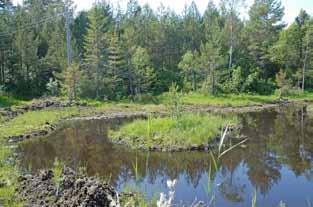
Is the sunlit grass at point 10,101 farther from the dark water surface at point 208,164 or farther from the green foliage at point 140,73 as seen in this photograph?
the dark water surface at point 208,164

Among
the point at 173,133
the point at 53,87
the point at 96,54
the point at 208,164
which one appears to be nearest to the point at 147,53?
the point at 96,54

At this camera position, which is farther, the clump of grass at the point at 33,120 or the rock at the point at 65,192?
the clump of grass at the point at 33,120

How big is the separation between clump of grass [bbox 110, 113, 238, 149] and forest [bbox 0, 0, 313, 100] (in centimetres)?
1755

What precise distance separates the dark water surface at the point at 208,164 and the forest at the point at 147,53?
55.4ft

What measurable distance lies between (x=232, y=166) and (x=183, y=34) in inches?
1517

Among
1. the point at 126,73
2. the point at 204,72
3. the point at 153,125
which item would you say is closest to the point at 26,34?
the point at 126,73

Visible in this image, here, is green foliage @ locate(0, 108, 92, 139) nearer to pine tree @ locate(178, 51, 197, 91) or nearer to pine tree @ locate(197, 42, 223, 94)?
pine tree @ locate(197, 42, 223, 94)

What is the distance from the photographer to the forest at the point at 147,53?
143 ft

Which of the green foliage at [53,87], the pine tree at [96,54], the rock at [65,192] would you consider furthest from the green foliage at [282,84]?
the rock at [65,192]

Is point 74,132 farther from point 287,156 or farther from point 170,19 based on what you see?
point 170,19

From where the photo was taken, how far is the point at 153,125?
23031 millimetres

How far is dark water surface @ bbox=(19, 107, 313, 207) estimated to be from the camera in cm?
1359

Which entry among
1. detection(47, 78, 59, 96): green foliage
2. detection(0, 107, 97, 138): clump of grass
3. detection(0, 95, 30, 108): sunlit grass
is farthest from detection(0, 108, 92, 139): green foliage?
detection(47, 78, 59, 96): green foliage

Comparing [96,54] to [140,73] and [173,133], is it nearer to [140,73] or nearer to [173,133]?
[140,73]
